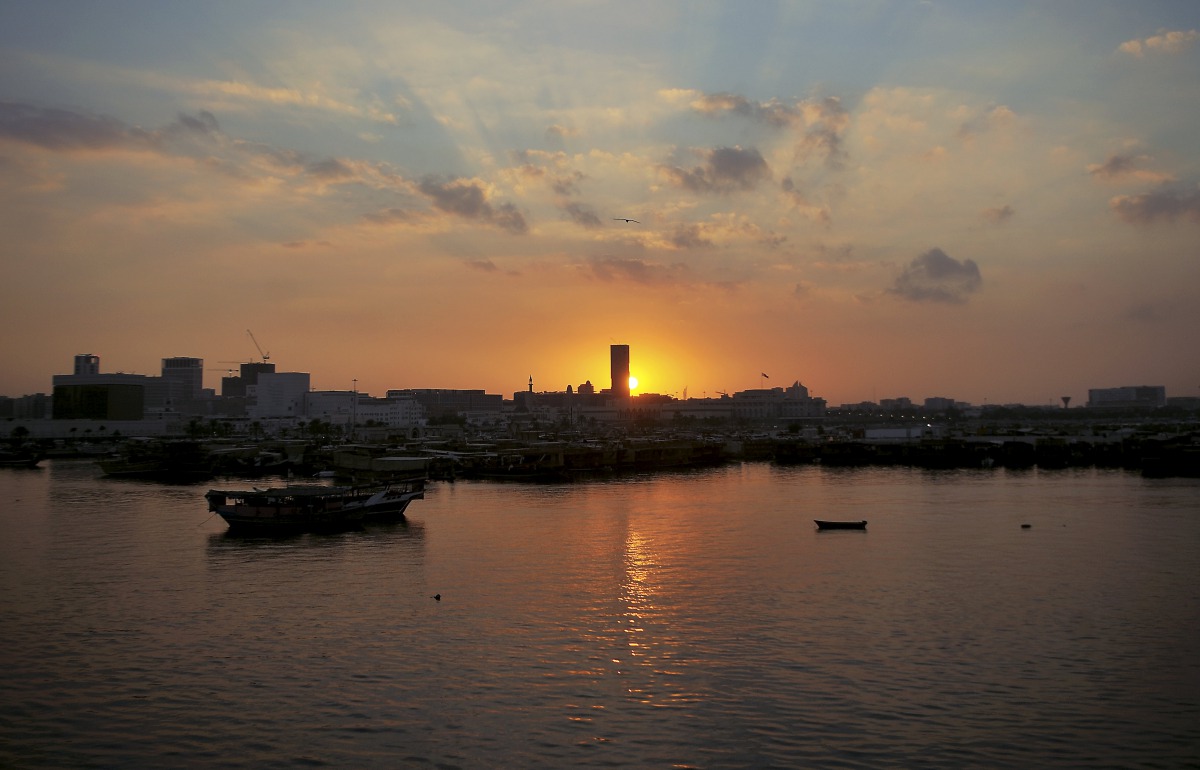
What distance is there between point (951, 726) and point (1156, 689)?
488cm

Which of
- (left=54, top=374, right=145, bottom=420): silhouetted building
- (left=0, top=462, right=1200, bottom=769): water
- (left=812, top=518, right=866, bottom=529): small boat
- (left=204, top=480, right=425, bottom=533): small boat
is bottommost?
(left=0, top=462, right=1200, bottom=769): water

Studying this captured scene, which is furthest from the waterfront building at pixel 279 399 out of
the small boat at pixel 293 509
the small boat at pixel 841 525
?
the small boat at pixel 841 525

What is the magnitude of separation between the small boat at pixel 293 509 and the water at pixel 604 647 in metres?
1.18

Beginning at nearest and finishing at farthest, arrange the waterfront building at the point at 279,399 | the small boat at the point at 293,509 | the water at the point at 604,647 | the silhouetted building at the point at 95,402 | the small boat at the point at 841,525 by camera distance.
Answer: the water at the point at 604,647 < the small boat at the point at 293,509 < the small boat at the point at 841,525 < the silhouetted building at the point at 95,402 < the waterfront building at the point at 279,399

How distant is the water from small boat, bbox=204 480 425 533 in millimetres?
1176

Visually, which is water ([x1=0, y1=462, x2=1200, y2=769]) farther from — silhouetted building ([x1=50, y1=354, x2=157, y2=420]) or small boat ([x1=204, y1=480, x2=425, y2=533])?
silhouetted building ([x1=50, y1=354, x2=157, y2=420])

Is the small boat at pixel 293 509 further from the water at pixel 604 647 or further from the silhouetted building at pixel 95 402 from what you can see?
the silhouetted building at pixel 95 402

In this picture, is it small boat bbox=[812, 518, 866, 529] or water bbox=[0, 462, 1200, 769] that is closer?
water bbox=[0, 462, 1200, 769]

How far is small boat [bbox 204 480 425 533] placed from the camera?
37656mm

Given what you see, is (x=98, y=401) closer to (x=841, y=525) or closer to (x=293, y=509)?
(x=293, y=509)

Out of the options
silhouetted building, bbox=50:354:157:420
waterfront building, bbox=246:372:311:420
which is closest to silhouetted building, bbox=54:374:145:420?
silhouetted building, bbox=50:354:157:420

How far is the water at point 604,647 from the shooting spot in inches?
572

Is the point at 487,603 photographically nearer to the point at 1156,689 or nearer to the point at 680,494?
the point at 1156,689

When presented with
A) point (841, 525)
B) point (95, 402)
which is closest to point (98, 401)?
point (95, 402)
